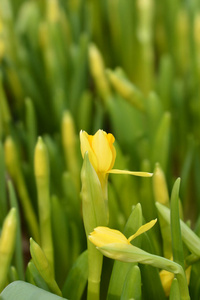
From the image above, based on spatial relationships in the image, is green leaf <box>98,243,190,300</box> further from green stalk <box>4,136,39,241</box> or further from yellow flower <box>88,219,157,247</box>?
green stalk <box>4,136,39,241</box>

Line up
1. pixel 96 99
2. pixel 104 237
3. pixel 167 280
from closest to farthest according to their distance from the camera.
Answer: pixel 104 237 → pixel 167 280 → pixel 96 99

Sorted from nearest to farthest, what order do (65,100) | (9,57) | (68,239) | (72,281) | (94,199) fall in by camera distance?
(94,199)
(72,281)
(68,239)
(65,100)
(9,57)

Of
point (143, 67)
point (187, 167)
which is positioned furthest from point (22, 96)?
point (187, 167)

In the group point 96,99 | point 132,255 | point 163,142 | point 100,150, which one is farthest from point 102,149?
point 96,99

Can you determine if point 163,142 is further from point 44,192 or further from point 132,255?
point 132,255

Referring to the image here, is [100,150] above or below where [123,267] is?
above

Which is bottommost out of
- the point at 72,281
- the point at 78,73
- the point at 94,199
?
the point at 72,281

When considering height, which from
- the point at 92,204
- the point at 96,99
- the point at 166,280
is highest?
the point at 96,99

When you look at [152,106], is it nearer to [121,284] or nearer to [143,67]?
[143,67]

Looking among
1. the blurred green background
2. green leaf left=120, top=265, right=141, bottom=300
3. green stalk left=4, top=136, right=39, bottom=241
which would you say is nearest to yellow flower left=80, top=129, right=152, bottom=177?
green leaf left=120, top=265, right=141, bottom=300
